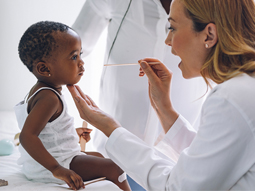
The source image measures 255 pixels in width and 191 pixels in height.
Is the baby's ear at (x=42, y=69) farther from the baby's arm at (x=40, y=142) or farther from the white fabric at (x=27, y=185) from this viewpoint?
the white fabric at (x=27, y=185)

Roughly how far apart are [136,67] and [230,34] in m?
0.66

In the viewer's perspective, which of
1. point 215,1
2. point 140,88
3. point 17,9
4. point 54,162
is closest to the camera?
point 215,1

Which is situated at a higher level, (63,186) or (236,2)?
(236,2)

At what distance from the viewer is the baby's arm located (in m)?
1.12

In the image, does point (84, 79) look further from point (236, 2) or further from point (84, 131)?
point (236, 2)

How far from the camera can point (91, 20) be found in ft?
5.52

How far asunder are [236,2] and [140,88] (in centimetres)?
71

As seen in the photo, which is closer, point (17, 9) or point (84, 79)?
point (17, 9)

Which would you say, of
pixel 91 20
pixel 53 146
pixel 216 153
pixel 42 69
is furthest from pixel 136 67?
pixel 216 153

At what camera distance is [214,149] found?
32.1 inches

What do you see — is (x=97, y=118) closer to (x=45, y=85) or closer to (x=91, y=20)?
(x=45, y=85)

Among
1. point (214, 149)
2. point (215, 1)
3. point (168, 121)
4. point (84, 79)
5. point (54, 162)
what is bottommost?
point (84, 79)

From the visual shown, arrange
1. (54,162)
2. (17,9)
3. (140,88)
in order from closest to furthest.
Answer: (54,162) < (140,88) < (17,9)

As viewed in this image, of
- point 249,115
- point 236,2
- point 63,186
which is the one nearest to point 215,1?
point 236,2
